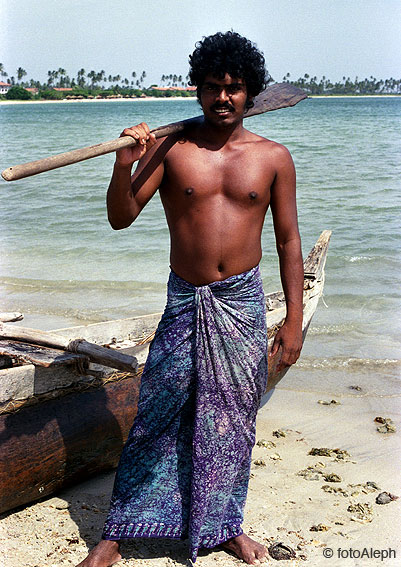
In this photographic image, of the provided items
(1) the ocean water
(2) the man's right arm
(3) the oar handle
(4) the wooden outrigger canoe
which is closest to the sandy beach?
(4) the wooden outrigger canoe

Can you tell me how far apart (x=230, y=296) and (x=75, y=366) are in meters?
0.95

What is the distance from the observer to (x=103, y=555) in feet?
8.47

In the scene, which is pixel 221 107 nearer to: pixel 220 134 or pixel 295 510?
pixel 220 134

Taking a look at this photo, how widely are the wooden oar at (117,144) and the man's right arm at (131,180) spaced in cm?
5

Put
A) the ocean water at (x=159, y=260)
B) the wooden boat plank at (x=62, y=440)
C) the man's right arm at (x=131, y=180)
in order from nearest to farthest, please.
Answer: the man's right arm at (x=131, y=180)
the wooden boat plank at (x=62, y=440)
the ocean water at (x=159, y=260)

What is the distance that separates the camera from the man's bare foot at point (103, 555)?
2.56 meters

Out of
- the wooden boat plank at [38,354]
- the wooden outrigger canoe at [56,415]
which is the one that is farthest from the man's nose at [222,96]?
the wooden boat plank at [38,354]

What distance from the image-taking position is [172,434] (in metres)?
2.58

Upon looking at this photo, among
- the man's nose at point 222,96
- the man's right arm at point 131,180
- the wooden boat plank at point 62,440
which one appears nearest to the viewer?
the man's right arm at point 131,180

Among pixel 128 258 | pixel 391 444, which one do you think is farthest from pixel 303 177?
pixel 391 444

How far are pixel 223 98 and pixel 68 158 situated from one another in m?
0.64

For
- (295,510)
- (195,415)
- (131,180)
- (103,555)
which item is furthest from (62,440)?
(131,180)

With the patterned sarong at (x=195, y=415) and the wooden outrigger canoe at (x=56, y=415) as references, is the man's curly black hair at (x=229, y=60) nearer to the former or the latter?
the patterned sarong at (x=195, y=415)

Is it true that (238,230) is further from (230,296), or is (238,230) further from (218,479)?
(218,479)
